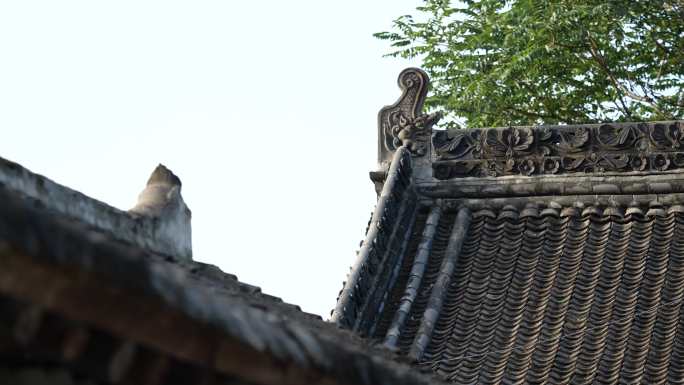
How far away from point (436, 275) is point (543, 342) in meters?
1.34

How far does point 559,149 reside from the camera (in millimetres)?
14945

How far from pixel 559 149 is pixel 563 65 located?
7.71 metres

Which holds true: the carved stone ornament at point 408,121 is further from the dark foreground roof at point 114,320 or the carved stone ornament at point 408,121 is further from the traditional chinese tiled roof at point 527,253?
the dark foreground roof at point 114,320

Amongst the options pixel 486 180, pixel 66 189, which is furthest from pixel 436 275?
pixel 66 189

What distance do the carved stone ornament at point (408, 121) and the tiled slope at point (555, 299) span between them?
0.69m

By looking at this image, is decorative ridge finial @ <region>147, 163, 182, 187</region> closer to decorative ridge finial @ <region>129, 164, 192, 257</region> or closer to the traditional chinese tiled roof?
decorative ridge finial @ <region>129, 164, 192, 257</region>

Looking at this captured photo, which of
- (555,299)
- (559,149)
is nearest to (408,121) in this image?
(559,149)

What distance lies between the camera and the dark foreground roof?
3.47 m

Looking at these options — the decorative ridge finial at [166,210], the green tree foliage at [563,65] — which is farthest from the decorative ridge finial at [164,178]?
the green tree foliage at [563,65]

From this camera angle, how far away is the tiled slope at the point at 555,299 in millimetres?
12898

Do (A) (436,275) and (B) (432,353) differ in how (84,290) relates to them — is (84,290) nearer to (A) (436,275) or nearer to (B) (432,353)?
(B) (432,353)

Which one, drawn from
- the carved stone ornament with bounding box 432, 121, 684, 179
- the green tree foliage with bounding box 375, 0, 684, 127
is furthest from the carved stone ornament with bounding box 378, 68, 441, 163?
the green tree foliage with bounding box 375, 0, 684, 127

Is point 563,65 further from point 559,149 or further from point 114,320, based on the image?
point 114,320

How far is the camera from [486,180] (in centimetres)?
1501
